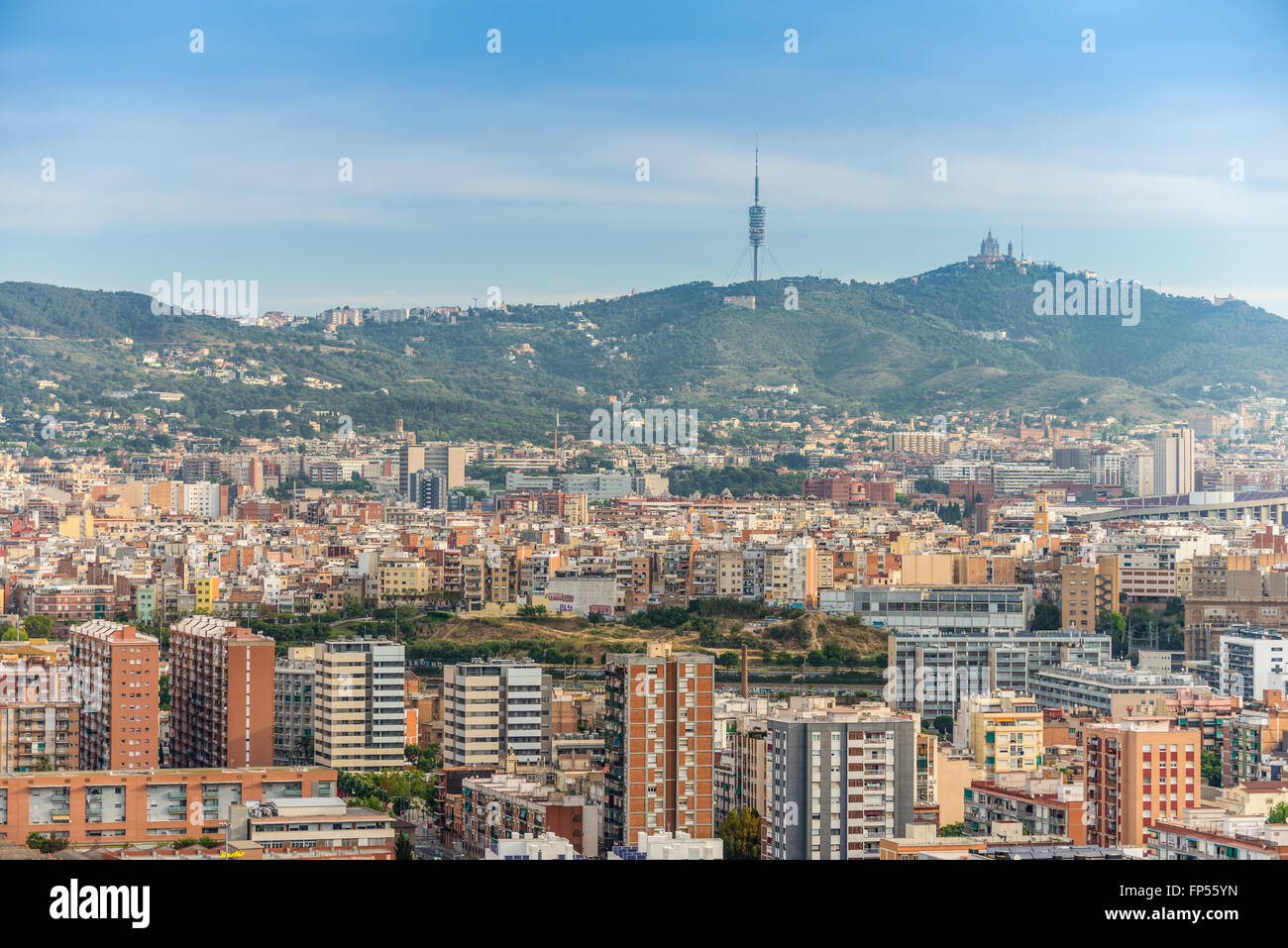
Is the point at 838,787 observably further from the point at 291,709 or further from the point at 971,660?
the point at 971,660

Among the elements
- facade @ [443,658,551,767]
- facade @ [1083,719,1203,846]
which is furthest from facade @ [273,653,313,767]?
facade @ [1083,719,1203,846]

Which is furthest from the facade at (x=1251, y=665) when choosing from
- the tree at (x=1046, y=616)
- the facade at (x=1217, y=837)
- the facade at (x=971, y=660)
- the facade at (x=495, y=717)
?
the facade at (x=1217, y=837)

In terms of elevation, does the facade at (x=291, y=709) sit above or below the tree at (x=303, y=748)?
above

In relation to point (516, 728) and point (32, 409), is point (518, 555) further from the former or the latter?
point (32, 409)

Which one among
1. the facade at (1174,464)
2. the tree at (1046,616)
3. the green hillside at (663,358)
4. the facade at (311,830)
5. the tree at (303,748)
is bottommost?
the tree at (303,748)

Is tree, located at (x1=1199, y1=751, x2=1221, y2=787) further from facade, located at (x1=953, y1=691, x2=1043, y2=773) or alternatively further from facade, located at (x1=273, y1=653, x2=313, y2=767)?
facade, located at (x1=273, y1=653, x2=313, y2=767)

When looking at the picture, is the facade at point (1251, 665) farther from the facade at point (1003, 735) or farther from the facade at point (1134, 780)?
the facade at point (1134, 780)
